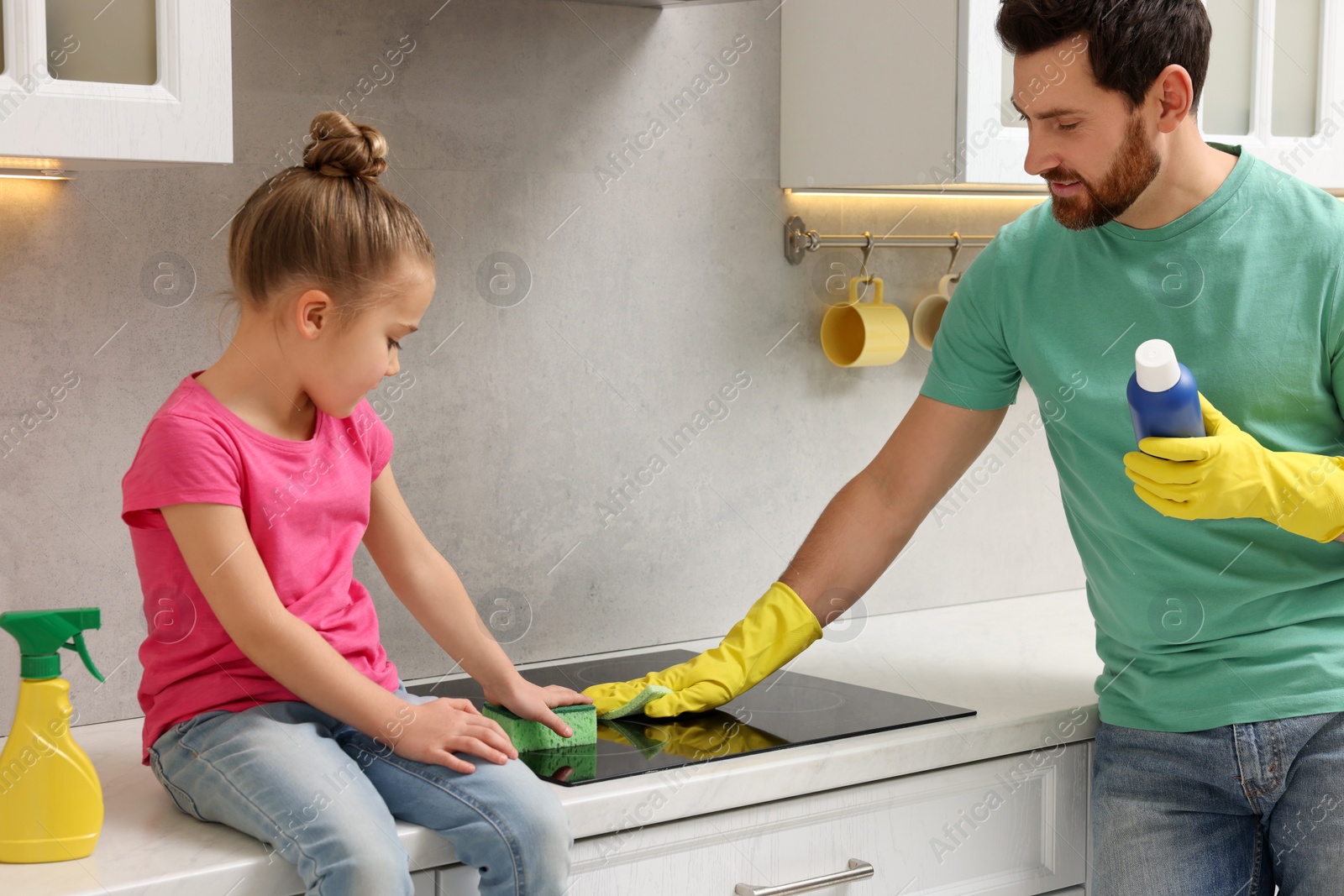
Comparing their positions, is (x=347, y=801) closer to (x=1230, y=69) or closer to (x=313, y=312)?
(x=313, y=312)

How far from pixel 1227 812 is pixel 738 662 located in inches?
18.8

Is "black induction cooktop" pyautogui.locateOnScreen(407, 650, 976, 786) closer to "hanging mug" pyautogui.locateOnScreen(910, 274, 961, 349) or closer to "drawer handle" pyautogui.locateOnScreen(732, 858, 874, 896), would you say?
"drawer handle" pyautogui.locateOnScreen(732, 858, 874, 896)

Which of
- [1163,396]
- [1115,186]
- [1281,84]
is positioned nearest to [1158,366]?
[1163,396]

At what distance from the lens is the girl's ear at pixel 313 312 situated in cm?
105

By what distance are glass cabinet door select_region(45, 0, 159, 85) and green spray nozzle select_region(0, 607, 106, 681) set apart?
0.40 m

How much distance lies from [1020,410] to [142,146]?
1.41 m

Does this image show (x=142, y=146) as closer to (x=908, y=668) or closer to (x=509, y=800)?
(x=509, y=800)

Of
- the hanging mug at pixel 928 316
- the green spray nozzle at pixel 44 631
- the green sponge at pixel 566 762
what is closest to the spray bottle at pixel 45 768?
the green spray nozzle at pixel 44 631

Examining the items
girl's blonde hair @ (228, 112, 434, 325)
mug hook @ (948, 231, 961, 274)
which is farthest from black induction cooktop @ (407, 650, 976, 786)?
mug hook @ (948, 231, 961, 274)

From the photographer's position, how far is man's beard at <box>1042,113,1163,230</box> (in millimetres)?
1231

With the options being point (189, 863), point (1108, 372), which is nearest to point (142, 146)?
point (189, 863)

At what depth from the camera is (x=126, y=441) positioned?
4.42 feet

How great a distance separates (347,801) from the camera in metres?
0.97

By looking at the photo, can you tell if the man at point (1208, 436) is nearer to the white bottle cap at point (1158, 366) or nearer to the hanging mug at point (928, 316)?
the white bottle cap at point (1158, 366)
